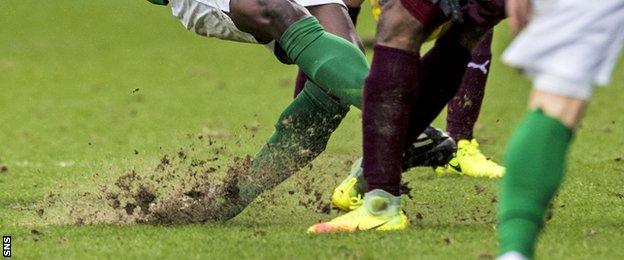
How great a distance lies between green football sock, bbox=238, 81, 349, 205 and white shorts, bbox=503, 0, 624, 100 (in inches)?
82.1

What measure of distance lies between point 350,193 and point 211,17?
834mm

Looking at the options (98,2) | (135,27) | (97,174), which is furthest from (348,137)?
(98,2)

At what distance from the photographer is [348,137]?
8.33 metres

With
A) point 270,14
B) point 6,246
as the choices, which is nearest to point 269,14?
point 270,14

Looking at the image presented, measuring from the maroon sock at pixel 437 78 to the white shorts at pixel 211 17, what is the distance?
660mm

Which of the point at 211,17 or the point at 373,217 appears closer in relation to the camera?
the point at 373,217

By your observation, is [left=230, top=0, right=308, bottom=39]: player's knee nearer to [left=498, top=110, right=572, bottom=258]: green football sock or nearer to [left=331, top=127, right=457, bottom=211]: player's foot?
[left=331, top=127, right=457, bottom=211]: player's foot

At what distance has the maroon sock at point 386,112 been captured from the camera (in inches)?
187

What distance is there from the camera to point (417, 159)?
5.67m

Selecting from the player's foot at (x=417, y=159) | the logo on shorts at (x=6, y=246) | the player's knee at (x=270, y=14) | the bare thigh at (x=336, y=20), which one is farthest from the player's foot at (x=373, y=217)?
the logo on shorts at (x=6, y=246)

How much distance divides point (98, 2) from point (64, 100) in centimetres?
1242

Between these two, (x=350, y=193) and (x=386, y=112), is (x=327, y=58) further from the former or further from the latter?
(x=350, y=193)

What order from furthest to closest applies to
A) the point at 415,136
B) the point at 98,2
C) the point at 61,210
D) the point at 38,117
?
the point at 98,2
the point at 38,117
the point at 61,210
the point at 415,136

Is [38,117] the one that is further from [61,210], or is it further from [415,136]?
[415,136]
